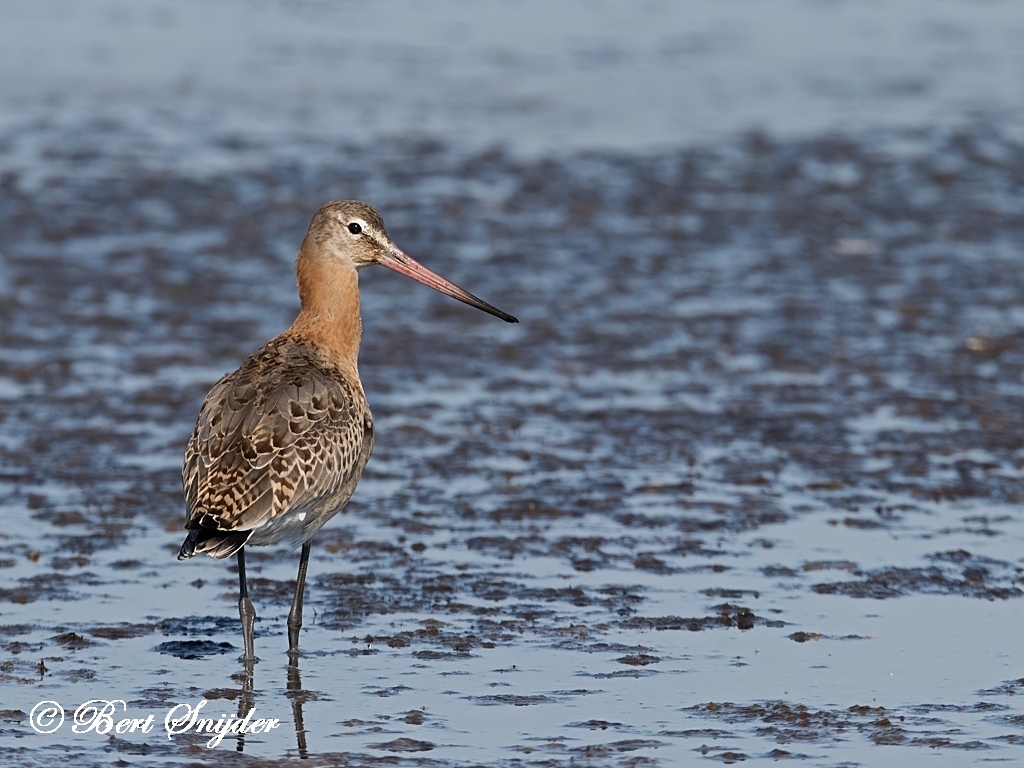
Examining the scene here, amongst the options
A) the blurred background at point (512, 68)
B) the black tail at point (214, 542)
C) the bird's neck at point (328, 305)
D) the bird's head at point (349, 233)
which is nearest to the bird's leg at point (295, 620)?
the black tail at point (214, 542)

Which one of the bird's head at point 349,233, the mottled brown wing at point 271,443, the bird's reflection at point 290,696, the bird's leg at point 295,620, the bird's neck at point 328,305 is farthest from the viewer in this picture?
the bird's head at point 349,233

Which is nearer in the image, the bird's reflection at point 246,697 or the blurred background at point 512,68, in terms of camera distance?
the bird's reflection at point 246,697

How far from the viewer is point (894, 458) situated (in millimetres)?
8688

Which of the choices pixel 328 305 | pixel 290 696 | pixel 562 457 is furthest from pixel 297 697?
pixel 562 457

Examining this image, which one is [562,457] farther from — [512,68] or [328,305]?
[512,68]

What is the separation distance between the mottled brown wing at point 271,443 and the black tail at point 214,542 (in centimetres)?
1

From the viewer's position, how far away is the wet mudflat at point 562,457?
6000mm

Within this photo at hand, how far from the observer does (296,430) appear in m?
6.30

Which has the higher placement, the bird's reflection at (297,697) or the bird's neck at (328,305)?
the bird's neck at (328,305)

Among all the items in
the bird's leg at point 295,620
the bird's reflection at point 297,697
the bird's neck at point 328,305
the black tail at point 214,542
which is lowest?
the bird's reflection at point 297,697

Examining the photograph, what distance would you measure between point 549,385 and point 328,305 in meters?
3.04

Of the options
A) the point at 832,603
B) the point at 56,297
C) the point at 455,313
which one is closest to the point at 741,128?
the point at 455,313

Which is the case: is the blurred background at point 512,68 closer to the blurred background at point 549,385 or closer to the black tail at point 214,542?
the blurred background at point 549,385

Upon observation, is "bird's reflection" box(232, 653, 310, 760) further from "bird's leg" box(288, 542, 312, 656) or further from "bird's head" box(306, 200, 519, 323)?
"bird's head" box(306, 200, 519, 323)
